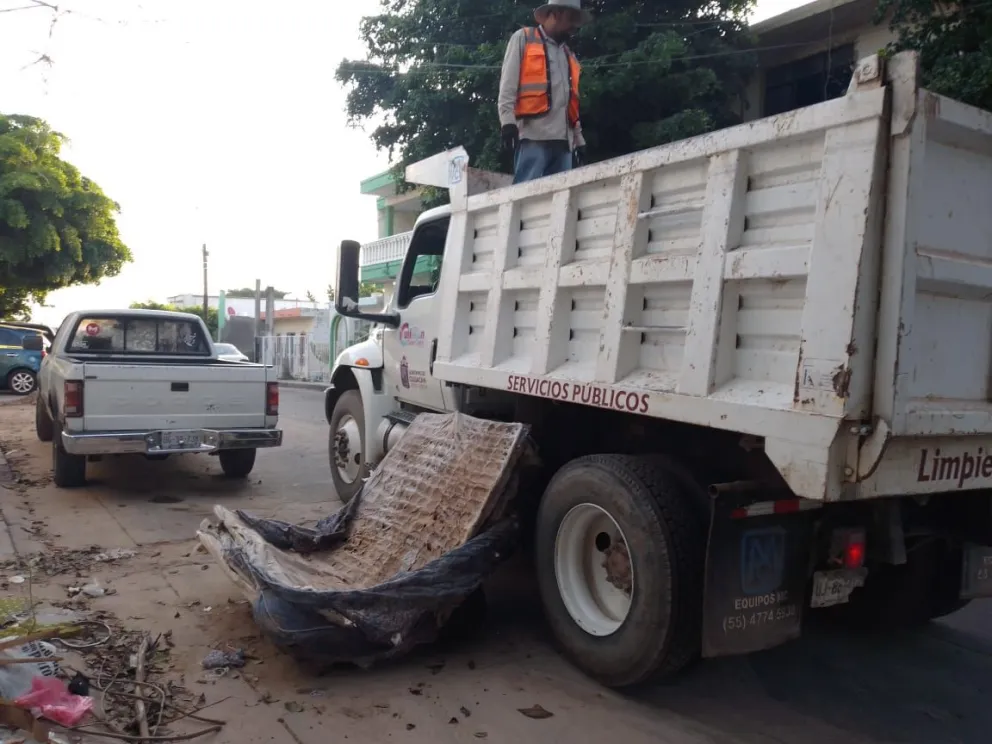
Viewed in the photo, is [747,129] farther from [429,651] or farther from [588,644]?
[429,651]

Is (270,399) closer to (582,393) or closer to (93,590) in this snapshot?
(93,590)

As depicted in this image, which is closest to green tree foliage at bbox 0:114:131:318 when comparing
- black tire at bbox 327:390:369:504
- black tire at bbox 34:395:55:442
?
black tire at bbox 34:395:55:442

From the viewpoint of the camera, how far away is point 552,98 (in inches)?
207

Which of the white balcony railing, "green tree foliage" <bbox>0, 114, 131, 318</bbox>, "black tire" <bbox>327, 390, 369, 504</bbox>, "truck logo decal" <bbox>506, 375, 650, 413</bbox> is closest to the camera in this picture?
"truck logo decal" <bbox>506, 375, 650, 413</bbox>

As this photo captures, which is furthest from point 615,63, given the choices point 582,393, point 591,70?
point 582,393

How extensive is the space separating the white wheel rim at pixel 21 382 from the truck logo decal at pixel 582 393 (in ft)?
59.0

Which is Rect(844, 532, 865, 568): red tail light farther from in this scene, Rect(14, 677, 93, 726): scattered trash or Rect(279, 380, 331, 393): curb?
Rect(279, 380, 331, 393): curb

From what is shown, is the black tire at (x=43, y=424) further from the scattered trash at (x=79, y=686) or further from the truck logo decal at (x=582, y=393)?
the truck logo decal at (x=582, y=393)

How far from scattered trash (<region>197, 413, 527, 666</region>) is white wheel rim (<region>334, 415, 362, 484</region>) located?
1.74 meters

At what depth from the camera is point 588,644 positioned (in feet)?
11.6

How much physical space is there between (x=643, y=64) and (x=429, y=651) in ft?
28.3

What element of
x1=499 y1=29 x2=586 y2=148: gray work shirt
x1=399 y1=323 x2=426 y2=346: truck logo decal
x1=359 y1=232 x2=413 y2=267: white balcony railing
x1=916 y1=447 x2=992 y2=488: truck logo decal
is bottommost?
x1=916 y1=447 x2=992 y2=488: truck logo decal

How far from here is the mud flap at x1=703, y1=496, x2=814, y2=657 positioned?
3.03m

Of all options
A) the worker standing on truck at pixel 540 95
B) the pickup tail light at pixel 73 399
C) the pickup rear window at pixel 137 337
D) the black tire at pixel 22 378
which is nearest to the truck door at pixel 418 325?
the worker standing on truck at pixel 540 95
